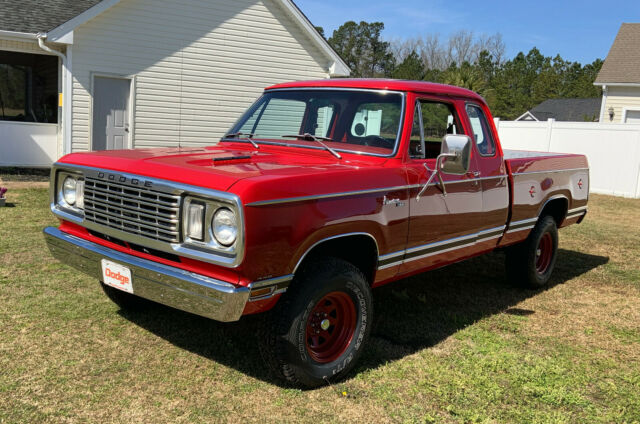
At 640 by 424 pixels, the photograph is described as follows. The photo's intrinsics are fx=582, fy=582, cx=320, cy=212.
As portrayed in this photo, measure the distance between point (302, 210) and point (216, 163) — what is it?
2.30ft

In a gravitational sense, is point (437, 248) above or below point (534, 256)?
above

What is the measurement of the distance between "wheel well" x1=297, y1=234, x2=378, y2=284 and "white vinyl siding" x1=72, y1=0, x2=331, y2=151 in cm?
1021

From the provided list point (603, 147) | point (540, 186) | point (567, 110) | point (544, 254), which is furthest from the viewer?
point (567, 110)

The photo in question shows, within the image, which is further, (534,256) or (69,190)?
(534,256)

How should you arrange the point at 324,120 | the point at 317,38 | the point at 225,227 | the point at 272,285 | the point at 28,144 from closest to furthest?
1. the point at 225,227
2. the point at 272,285
3. the point at 324,120
4. the point at 28,144
5. the point at 317,38

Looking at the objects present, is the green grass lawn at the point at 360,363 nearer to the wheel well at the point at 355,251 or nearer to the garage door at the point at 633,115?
the wheel well at the point at 355,251

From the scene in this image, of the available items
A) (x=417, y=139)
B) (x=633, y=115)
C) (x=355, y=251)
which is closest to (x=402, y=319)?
(x=355, y=251)

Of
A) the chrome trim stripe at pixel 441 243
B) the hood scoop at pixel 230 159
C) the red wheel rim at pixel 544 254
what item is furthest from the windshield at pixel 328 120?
the red wheel rim at pixel 544 254

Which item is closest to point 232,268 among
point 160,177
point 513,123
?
point 160,177

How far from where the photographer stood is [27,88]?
1552cm

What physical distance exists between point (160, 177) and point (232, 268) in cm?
72

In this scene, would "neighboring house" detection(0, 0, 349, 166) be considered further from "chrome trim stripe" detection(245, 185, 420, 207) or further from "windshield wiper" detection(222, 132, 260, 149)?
"chrome trim stripe" detection(245, 185, 420, 207)

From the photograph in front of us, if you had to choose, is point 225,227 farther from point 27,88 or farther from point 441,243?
point 27,88

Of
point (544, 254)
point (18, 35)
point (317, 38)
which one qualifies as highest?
point (317, 38)
